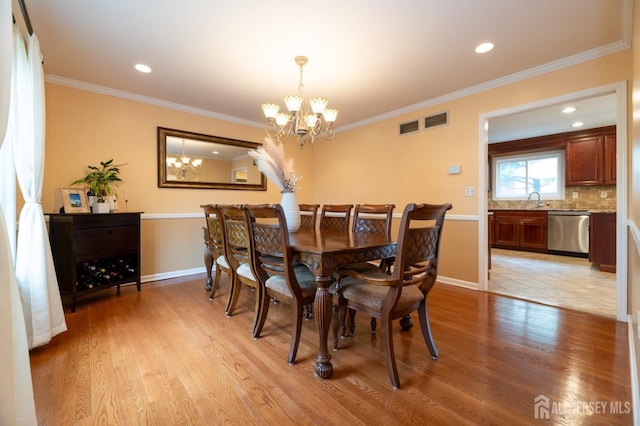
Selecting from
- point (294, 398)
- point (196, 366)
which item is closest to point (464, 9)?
point (294, 398)

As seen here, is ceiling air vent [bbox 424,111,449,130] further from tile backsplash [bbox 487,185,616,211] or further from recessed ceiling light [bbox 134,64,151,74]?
tile backsplash [bbox 487,185,616,211]

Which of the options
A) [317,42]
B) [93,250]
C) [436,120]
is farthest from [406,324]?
[93,250]

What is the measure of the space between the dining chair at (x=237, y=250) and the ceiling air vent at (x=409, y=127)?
9.46 ft

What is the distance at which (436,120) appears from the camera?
3596 millimetres

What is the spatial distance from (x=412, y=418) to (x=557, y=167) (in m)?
6.65

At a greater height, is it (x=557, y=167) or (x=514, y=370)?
(x=557, y=167)

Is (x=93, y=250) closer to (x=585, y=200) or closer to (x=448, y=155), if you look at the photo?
(x=448, y=155)

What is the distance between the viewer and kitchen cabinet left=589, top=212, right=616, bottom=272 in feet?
12.9

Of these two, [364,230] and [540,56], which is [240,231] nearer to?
[364,230]

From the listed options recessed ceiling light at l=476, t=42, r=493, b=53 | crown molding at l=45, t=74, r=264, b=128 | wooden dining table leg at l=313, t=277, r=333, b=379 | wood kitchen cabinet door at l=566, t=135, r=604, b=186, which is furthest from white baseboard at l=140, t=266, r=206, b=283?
wood kitchen cabinet door at l=566, t=135, r=604, b=186

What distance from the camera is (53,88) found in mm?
2926

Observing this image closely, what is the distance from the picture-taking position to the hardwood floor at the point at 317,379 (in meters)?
1.30

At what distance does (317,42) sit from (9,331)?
8.19 feet

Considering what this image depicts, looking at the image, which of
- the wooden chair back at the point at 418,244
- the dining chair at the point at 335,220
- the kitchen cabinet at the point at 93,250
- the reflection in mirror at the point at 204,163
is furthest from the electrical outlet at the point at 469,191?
the kitchen cabinet at the point at 93,250
